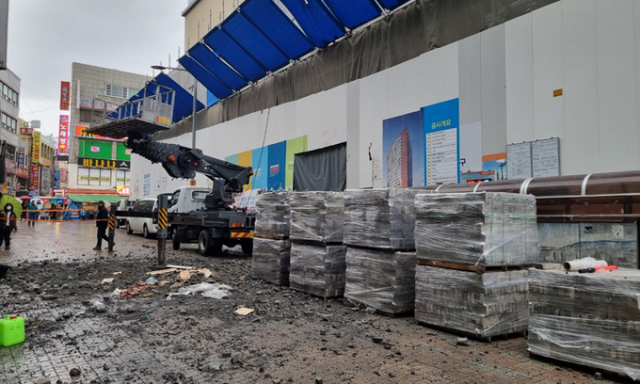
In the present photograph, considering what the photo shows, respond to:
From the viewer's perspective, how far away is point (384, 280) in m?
6.34

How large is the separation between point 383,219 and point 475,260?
1.66m

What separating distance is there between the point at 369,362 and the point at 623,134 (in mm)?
7195

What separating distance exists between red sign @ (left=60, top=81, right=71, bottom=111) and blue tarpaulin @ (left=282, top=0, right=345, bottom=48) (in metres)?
50.9

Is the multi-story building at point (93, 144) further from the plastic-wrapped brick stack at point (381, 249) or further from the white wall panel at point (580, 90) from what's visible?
the plastic-wrapped brick stack at point (381, 249)

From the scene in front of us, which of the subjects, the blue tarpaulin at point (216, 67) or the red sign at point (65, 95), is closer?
the blue tarpaulin at point (216, 67)

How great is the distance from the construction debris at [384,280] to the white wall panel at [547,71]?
5356 millimetres

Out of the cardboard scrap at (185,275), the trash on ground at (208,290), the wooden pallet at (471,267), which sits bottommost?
the trash on ground at (208,290)

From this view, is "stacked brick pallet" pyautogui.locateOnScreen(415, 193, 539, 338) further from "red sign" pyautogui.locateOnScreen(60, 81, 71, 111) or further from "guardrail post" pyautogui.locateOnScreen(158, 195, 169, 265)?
"red sign" pyautogui.locateOnScreen(60, 81, 71, 111)

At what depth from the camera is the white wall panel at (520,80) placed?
9.94 m

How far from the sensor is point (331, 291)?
7.37m

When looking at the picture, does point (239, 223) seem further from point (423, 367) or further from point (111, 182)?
point (111, 182)

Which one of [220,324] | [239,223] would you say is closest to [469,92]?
[239,223]

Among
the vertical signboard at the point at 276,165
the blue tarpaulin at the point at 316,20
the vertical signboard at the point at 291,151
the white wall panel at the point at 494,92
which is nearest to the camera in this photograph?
the white wall panel at the point at 494,92

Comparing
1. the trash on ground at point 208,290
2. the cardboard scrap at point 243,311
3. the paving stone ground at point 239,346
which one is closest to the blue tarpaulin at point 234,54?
the trash on ground at point 208,290
